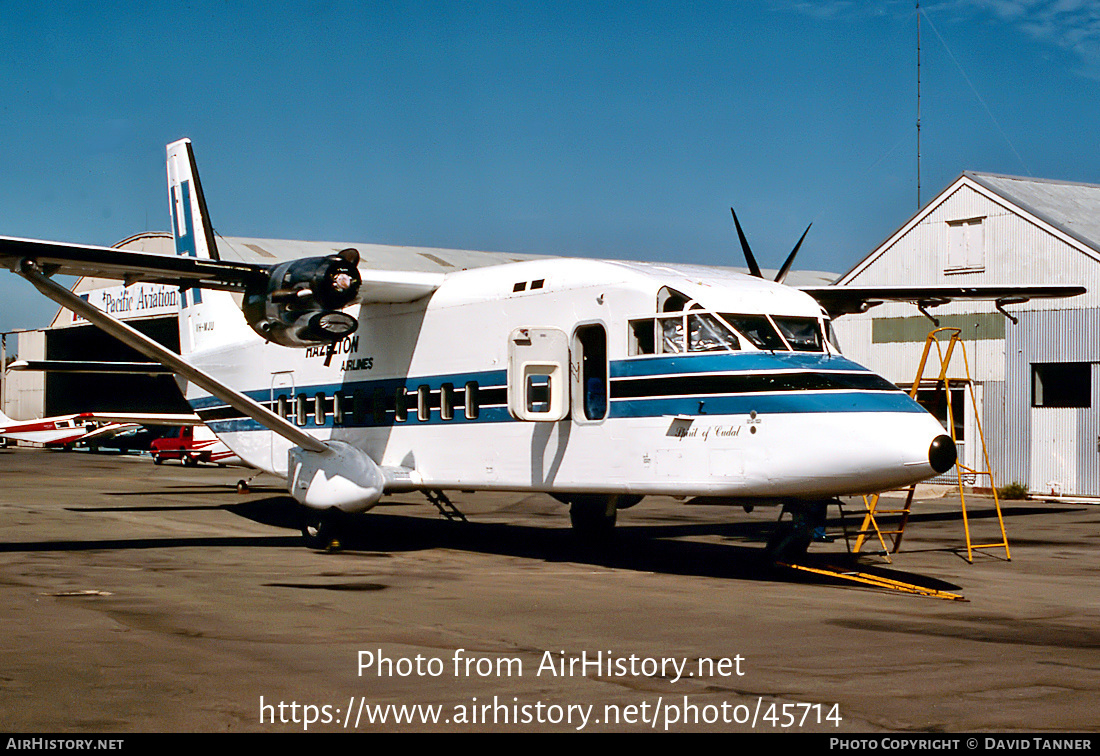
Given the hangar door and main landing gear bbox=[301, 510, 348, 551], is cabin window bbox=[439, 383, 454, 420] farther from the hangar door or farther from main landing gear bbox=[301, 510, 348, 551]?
the hangar door

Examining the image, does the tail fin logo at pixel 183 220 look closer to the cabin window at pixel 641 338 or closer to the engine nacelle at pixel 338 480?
the engine nacelle at pixel 338 480

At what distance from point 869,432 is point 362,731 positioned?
261 inches

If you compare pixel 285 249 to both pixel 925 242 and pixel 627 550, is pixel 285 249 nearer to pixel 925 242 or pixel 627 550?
pixel 925 242

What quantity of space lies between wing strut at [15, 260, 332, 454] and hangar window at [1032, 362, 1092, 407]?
18.5 m

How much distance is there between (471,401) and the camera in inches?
586

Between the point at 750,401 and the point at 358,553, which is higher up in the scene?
the point at 750,401

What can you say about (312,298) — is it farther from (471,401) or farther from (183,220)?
(183,220)

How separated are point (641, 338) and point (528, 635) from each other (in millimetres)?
4730

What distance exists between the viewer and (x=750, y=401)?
38.5ft

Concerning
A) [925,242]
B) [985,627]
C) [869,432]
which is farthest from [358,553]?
[925,242]

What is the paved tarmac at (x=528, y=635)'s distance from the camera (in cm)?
644

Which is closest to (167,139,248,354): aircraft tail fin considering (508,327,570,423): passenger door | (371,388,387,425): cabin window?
(371,388,387,425): cabin window

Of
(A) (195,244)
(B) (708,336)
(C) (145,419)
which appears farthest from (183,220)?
(B) (708,336)

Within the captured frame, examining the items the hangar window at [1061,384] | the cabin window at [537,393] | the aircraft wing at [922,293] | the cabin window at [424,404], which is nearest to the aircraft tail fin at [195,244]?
the cabin window at [424,404]
